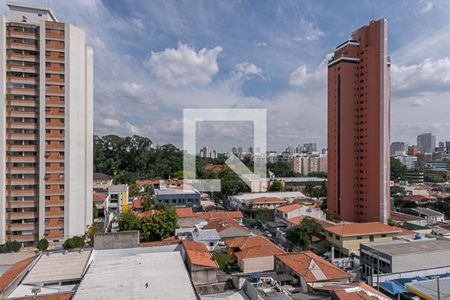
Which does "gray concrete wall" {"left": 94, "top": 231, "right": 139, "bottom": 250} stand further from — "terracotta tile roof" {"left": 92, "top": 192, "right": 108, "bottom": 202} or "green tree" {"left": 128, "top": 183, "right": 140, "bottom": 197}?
"green tree" {"left": 128, "top": 183, "right": 140, "bottom": 197}

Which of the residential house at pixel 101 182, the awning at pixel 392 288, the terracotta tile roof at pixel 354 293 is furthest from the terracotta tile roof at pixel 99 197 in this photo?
the awning at pixel 392 288

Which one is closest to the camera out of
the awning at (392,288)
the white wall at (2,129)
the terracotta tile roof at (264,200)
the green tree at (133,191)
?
the awning at (392,288)

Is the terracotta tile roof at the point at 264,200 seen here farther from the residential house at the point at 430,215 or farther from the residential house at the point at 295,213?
the residential house at the point at 430,215

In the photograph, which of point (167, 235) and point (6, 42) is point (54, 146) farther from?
point (167, 235)

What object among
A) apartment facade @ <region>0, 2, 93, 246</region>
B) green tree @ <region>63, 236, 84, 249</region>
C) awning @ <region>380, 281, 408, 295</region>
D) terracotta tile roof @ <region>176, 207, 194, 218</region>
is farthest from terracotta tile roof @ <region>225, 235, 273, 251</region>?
apartment facade @ <region>0, 2, 93, 246</region>

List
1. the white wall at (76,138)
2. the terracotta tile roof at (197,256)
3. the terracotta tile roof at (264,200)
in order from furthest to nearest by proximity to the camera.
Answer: the terracotta tile roof at (264,200) → the white wall at (76,138) → the terracotta tile roof at (197,256)

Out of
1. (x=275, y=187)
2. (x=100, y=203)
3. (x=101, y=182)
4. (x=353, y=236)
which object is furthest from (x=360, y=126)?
(x=101, y=182)
